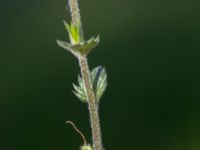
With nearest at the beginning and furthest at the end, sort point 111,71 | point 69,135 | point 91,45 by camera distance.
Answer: point 91,45
point 69,135
point 111,71

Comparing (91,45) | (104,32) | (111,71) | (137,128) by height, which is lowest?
(91,45)

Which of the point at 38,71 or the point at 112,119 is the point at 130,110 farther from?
the point at 38,71

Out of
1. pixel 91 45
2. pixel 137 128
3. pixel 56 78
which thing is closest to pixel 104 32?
pixel 56 78

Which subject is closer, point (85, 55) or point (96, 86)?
point (85, 55)

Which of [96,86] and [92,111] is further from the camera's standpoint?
[96,86]

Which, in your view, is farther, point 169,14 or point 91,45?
point 169,14

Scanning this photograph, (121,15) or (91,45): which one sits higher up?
(121,15)

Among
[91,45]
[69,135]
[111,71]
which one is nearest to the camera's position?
[91,45]

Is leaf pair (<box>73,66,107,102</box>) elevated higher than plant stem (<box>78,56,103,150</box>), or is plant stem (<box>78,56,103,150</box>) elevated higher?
leaf pair (<box>73,66,107,102</box>)

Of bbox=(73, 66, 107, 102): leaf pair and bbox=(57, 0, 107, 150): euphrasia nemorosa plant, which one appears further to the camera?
bbox=(73, 66, 107, 102): leaf pair

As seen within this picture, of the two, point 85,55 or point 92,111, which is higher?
point 85,55
